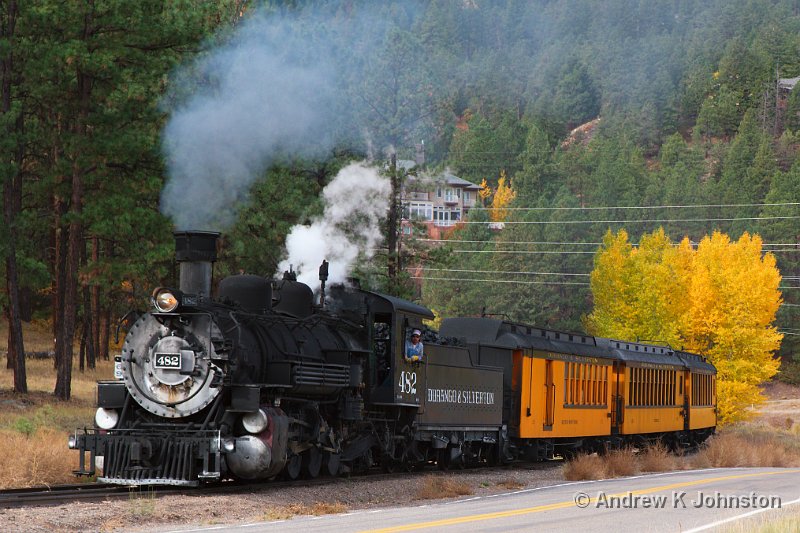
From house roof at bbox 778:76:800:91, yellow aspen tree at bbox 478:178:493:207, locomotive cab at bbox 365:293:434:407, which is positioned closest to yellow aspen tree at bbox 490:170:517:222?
yellow aspen tree at bbox 478:178:493:207

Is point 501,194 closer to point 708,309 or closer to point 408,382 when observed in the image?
point 708,309

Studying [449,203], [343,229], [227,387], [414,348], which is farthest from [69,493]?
[449,203]

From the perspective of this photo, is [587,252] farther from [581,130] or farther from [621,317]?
[581,130]

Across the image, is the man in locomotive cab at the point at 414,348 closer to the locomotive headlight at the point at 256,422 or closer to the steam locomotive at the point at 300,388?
the steam locomotive at the point at 300,388

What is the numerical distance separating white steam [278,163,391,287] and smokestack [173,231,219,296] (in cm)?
400

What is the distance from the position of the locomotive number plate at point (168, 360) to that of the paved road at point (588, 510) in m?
3.56

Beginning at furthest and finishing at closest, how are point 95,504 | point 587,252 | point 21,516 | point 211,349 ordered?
point 587,252 < point 211,349 < point 95,504 < point 21,516

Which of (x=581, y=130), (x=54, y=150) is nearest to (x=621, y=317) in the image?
(x=54, y=150)

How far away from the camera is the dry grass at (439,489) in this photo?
17.9 m

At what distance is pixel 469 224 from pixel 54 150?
6930cm

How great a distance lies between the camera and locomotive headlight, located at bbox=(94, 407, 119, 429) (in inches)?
672

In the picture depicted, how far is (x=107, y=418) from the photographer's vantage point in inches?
674

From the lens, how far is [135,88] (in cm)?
3231

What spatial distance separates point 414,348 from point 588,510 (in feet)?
19.8
